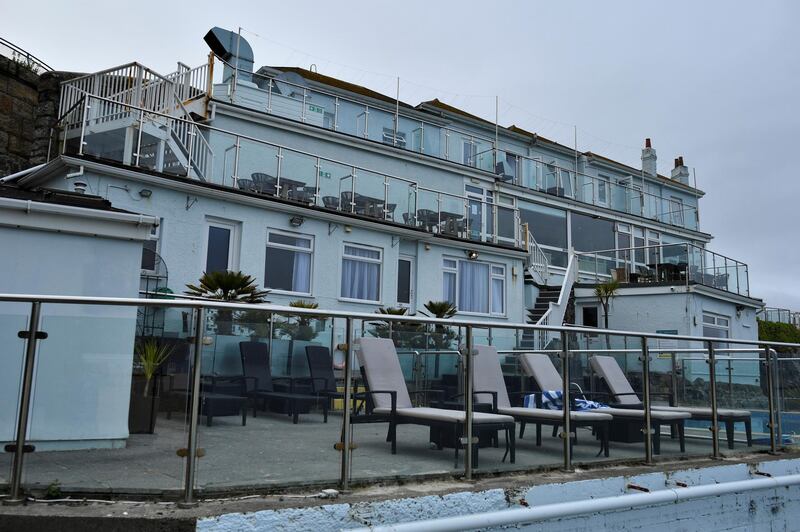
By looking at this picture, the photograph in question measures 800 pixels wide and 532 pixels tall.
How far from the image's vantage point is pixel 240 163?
14492 mm

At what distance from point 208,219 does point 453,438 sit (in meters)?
9.46

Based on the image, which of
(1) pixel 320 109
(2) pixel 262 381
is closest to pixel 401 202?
(1) pixel 320 109

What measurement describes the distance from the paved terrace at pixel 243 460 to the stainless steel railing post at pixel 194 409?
44 millimetres

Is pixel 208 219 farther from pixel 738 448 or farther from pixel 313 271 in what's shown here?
pixel 738 448

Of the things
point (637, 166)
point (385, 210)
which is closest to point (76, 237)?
point (385, 210)

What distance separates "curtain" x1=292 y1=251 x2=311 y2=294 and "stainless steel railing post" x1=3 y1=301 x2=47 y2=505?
10358 millimetres

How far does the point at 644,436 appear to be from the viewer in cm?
650

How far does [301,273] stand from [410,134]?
29.3 ft

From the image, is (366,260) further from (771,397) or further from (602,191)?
(602,191)

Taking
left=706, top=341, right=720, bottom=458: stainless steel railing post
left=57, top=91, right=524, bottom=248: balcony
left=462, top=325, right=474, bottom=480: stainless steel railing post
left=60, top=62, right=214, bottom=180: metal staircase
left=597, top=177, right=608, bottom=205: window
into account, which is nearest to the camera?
left=462, top=325, right=474, bottom=480: stainless steel railing post

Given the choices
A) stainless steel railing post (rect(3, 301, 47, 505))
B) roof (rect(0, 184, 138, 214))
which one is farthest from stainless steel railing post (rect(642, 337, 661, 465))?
roof (rect(0, 184, 138, 214))

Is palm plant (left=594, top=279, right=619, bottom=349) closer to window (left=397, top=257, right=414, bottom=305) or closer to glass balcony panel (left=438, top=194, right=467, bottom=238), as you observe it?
glass balcony panel (left=438, top=194, right=467, bottom=238)

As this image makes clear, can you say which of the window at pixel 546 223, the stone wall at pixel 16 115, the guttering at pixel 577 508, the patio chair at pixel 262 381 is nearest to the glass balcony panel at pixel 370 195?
the stone wall at pixel 16 115

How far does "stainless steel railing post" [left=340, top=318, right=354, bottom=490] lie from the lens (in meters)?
4.78
